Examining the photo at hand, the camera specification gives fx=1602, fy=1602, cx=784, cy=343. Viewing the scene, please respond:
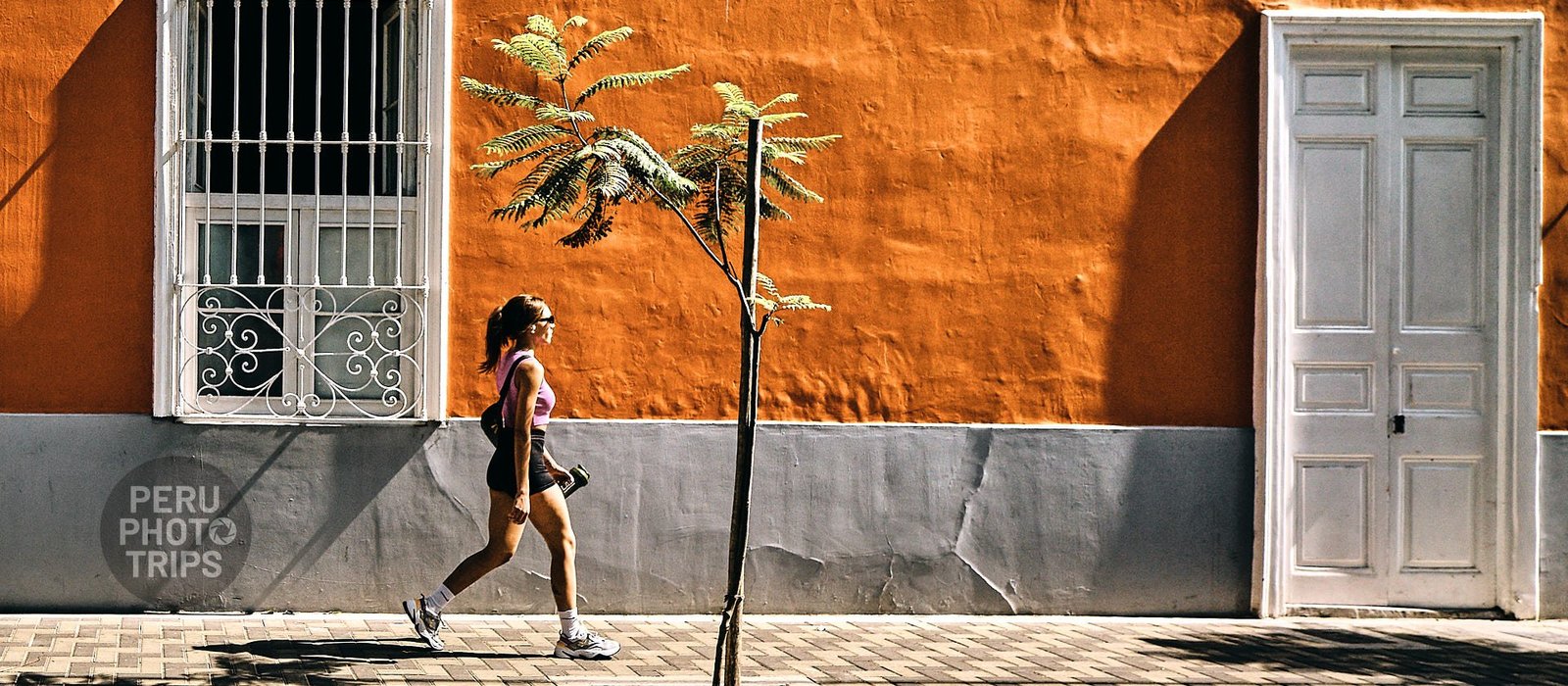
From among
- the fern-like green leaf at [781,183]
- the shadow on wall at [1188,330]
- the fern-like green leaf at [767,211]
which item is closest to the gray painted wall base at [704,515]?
the shadow on wall at [1188,330]

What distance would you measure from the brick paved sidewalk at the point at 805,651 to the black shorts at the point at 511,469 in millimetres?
770

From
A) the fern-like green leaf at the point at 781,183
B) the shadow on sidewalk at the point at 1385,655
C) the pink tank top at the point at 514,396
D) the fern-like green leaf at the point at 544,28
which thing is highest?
the fern-like green leaf at the point at 544,28

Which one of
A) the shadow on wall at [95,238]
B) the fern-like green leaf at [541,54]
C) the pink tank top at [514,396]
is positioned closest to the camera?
the fern-like green leaf at [541,54]

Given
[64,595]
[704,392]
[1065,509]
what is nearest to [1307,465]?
[1065,509]

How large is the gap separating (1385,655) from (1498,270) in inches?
93.3

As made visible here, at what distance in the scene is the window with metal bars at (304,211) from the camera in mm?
8156

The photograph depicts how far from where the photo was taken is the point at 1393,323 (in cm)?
879

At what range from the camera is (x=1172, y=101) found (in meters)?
8.65

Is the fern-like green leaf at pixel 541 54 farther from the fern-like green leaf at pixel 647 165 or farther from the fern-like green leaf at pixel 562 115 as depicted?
the fern-like green leaf at pixel 647 165

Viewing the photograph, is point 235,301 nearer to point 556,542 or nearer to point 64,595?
point 64,595

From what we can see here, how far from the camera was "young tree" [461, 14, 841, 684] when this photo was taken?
564cm

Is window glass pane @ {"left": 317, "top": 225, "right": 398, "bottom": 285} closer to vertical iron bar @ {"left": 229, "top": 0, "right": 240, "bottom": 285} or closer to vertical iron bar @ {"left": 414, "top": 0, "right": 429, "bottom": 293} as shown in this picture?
vertical iron bar @ {"left": 414, "top": 0, "right": 429, "bottom": 293}

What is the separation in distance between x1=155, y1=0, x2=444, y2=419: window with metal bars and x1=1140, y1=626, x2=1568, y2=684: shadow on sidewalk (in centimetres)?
415

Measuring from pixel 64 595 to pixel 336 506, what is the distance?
139 centimetres
